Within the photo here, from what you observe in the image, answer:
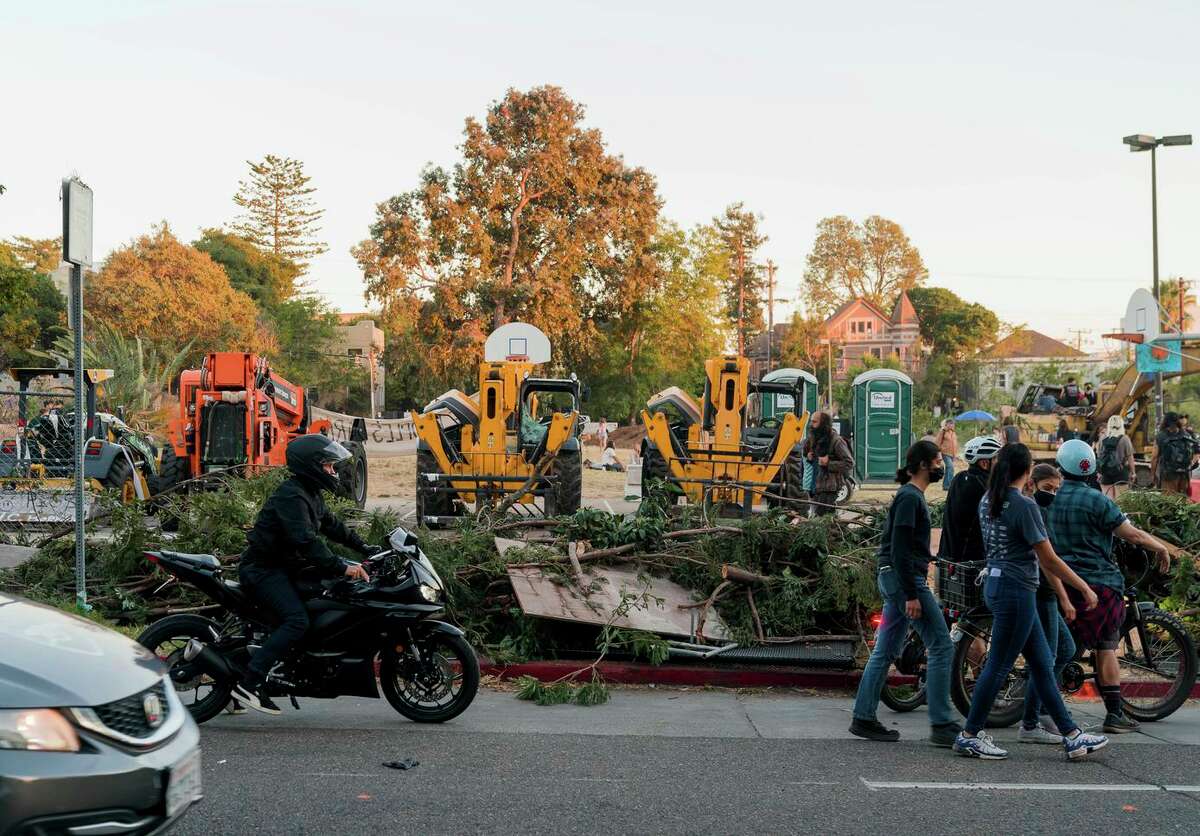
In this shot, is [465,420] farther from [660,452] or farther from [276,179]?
[276,179]

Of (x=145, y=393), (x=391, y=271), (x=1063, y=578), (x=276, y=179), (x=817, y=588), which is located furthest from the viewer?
(x=276, y=179)

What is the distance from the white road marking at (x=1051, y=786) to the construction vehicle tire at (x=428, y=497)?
11939mm

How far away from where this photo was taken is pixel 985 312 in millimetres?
103500

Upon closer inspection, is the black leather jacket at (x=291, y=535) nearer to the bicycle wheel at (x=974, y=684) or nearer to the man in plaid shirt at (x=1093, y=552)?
the bicycle wheel at (x=974, y=684)

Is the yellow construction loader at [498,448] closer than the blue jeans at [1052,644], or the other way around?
the blue jeans at [1052,644]

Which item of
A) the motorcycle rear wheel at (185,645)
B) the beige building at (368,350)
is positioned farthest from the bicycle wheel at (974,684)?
the beige building at (368,350)

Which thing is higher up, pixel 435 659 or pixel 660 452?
pixel 660 452

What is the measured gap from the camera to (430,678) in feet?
25.1

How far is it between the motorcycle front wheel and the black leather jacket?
29.4 inches

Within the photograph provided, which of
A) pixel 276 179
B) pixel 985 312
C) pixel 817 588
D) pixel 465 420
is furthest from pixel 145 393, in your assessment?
pixel 985 312

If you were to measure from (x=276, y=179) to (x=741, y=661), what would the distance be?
7665 centimetres

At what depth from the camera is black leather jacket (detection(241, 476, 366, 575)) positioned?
7141 millimetres

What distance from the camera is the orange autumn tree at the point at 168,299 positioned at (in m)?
49.7

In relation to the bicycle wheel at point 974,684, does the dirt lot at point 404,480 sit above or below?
above
